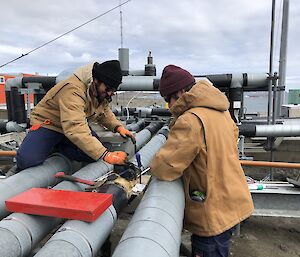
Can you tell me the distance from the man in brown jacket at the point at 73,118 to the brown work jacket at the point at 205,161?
2.62 feet

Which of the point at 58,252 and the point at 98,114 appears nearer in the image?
the point at 58,252

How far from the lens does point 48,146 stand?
354cm

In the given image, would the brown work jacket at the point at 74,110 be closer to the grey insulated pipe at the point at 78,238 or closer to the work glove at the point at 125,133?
the work glove at the point at 125,133

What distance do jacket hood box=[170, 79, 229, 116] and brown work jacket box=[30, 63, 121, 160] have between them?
112cm

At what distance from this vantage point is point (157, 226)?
184 cm

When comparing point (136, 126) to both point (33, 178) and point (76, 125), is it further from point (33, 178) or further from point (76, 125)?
point (33, 178)

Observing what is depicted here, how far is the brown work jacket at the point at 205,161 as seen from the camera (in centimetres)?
226

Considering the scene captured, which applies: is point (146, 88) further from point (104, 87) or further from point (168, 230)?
point (168, 230)

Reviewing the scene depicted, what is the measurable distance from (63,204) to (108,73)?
66.5 inches

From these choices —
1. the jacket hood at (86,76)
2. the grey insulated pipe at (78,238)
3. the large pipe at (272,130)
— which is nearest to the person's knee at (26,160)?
the jacket hood at (86,76)

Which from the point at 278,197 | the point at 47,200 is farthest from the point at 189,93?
the point at 278,197

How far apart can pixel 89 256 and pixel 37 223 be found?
0.47 meters

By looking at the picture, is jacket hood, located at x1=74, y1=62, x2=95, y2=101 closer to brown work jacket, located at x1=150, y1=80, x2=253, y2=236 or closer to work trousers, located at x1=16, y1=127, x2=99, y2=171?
work trousers, located at x1=16, y1=127, x2=99, y2=171

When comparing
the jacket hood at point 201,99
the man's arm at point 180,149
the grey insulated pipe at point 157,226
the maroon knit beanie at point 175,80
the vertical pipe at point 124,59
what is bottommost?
the grey insulated pipe at point 157,226
